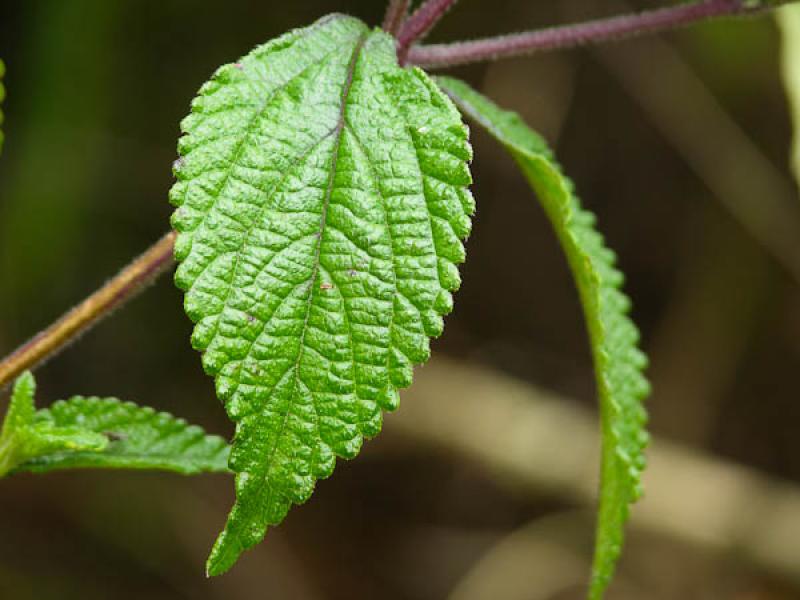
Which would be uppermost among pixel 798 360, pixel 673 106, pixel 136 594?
pixel 673 106

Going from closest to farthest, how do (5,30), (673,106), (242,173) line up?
(242,173)
(5,30)
(673,106)

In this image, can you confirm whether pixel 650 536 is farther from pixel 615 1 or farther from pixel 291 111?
pixel 291 111

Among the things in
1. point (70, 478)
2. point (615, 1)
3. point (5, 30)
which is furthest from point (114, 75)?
point (615, 1)

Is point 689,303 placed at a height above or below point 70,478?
above

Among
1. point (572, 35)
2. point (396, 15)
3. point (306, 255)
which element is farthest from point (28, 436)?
point (572, 35)

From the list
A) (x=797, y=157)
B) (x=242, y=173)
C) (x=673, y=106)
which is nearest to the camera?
(x=242, y=173)

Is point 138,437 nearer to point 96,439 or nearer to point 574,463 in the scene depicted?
point 96,439

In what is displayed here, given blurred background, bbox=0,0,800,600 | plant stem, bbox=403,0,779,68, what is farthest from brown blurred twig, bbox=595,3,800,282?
plant stem, bbox=403,0,779,68

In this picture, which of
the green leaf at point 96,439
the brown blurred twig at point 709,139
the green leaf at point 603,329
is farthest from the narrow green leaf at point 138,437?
the brown blurred twig at point 709,139
